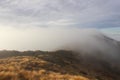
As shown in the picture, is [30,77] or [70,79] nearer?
[70,79]

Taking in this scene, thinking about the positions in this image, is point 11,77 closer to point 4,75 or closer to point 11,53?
point 4,75

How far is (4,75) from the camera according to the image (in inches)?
1314

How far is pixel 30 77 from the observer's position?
3312cm

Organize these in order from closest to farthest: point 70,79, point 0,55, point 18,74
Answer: point 70,79
point 18,74
point 0,55

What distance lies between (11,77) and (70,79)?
1027 centimetres

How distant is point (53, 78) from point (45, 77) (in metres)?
1.59

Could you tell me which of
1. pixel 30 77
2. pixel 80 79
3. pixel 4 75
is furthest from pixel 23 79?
pixel 80 79

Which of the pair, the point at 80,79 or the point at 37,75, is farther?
the point at 37,75

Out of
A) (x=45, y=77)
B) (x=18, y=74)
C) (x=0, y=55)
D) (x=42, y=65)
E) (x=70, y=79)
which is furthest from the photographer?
(x=0, y=55)

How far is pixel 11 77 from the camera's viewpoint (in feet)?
108

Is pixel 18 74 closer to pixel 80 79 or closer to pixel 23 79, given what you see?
pixel 23 79

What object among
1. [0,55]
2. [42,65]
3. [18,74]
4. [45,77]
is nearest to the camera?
[45,77]

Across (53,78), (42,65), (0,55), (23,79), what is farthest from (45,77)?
(0,55)

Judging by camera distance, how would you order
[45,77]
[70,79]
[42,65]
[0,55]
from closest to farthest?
[70,79] < [45,77] < [42,65] < [0,55]
